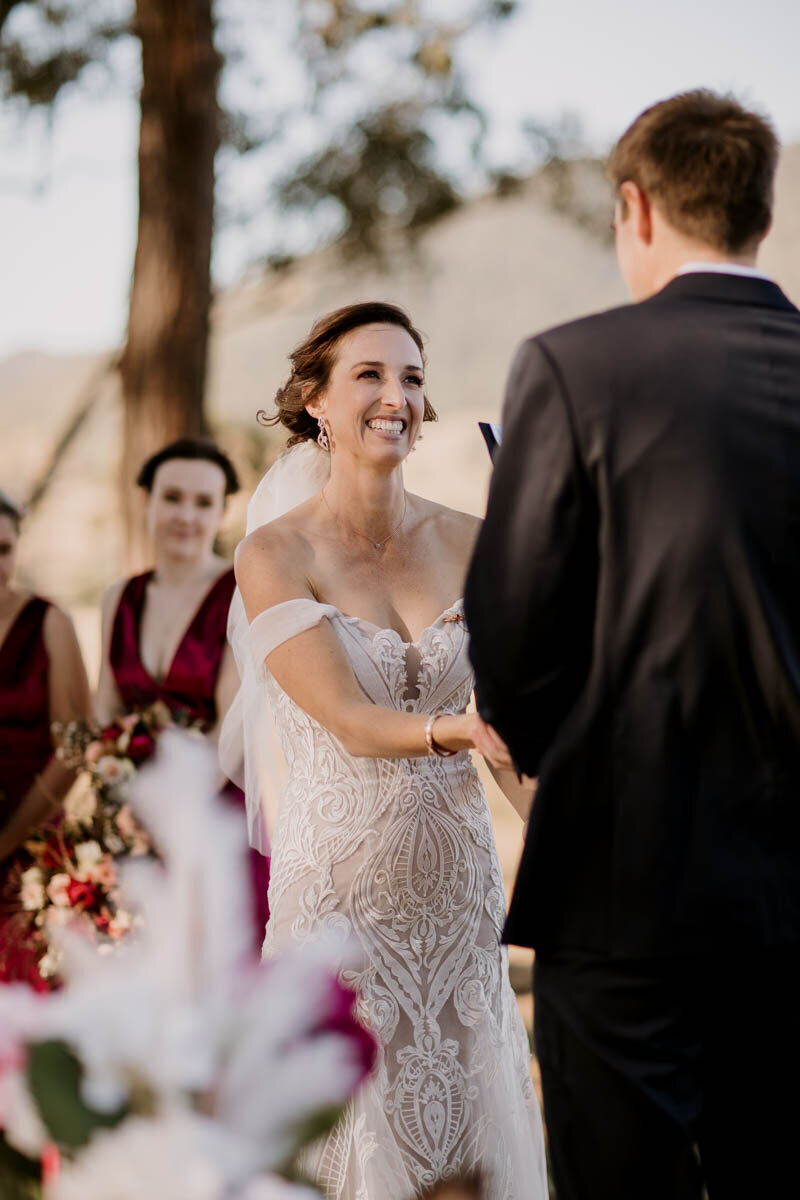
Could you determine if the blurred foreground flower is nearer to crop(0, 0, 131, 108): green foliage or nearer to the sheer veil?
the sheer veil

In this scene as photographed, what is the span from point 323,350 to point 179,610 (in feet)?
6.75

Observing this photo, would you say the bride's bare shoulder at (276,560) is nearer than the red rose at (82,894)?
Yes

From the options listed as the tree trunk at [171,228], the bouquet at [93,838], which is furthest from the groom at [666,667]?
the tree trunk at [171,228]

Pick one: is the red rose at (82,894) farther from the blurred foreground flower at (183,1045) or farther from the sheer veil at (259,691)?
the blurred foreground flower at (183,1045)

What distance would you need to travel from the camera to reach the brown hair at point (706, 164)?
5.86 ft

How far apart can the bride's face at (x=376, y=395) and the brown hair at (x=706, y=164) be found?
4.51 ft

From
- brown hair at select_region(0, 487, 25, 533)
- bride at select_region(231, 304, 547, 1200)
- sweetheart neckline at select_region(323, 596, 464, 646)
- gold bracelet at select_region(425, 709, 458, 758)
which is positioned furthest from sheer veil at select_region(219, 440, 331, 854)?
brown hair at select_region(0, 487, 25, 533)

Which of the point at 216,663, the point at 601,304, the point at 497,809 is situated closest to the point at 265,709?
the point at 216,663

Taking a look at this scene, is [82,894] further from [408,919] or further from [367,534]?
[367,534]

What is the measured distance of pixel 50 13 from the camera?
9.20 metres

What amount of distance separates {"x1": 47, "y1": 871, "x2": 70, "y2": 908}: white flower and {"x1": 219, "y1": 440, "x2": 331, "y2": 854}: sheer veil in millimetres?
930

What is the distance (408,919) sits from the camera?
305 centimetres

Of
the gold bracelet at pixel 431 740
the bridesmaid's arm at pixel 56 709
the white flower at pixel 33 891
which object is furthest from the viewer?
the bridesmaid's arm at pixel 56 709

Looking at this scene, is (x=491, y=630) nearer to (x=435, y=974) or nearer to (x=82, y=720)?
(x=435, y=974)
